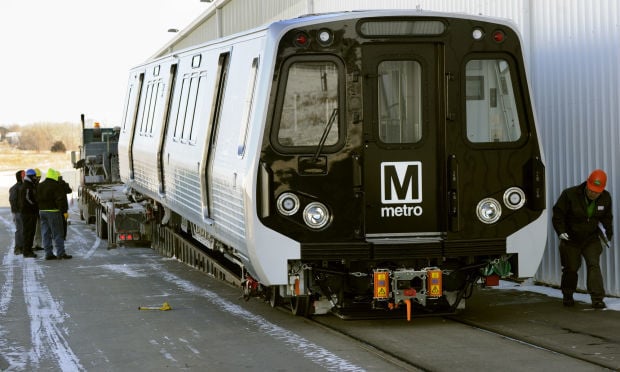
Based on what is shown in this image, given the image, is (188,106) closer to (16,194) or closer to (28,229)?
(28,229)

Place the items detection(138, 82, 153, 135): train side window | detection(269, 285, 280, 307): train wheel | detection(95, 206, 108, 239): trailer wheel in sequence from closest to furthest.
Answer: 1. detection(269, 285, 280, 307): train wheel
2. detection(138, 82, 153, 135): train side window
3. detection(95, 206, 108, 239): trailer wheel

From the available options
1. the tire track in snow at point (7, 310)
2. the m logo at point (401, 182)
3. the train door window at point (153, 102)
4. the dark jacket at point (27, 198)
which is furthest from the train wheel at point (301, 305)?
the dark jacket at point (27, 198)

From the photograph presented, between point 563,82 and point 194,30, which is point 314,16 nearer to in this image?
point 563,82

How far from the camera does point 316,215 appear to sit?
1025cm

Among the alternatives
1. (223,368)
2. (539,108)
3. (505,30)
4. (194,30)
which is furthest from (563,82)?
(194,30)

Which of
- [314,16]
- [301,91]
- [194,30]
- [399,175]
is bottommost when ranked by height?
[399,175]

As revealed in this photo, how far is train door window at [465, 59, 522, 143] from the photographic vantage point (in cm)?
1059

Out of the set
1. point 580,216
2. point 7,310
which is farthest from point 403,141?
point 7,310

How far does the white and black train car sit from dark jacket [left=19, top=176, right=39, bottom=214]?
38.1ft

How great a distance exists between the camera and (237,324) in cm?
1094

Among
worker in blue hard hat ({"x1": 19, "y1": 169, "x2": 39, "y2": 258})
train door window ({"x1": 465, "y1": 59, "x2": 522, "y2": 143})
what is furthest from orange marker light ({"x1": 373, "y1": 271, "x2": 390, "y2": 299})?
worker in blue hard hat ({"x1": 19, "y1": 169, "x2": 39, "y2": 258})

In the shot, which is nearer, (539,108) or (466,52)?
(466,52)

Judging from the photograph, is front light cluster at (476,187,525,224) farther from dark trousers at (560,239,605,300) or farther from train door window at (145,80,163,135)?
train door window at (145,80,163,135)

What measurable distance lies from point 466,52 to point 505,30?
0.46 meters
